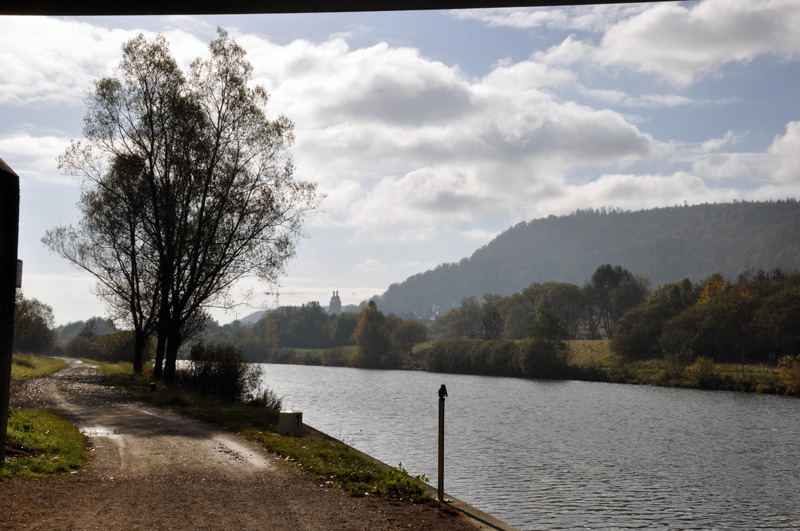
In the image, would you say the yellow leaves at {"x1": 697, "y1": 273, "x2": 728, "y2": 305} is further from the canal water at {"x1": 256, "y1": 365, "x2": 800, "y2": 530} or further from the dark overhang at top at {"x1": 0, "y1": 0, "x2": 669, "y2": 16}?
the dark overhang at top at {"x1": 0, "y1": 0, "x2": 669, "y2": 16}

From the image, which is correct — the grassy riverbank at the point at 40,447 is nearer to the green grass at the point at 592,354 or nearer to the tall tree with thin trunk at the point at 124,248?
the tall tree with thin trunk at the point at 124,248

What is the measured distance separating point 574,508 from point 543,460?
7972mm

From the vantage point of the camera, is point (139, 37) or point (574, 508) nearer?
point (574, 508)

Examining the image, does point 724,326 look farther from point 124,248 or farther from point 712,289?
point 124,248

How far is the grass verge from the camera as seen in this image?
11531 mm

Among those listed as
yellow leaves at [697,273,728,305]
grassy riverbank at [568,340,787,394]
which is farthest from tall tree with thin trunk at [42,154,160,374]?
yellow leaves at [697,273,728,305]

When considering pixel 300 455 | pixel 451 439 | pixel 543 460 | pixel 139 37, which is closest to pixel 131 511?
pixel 300 455

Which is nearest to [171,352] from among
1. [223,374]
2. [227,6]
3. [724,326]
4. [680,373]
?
[223,374]

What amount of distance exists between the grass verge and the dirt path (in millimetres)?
481

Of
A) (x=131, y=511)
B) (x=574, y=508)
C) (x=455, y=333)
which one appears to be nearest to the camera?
(x=131, y=511)

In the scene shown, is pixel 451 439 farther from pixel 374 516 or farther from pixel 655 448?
pixel 374 516

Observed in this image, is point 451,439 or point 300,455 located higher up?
point 300,455

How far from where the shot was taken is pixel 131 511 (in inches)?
364

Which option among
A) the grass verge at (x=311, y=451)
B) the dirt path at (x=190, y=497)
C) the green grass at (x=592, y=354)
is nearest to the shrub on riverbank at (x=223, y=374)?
the grass verge at (x=311, y=451)
